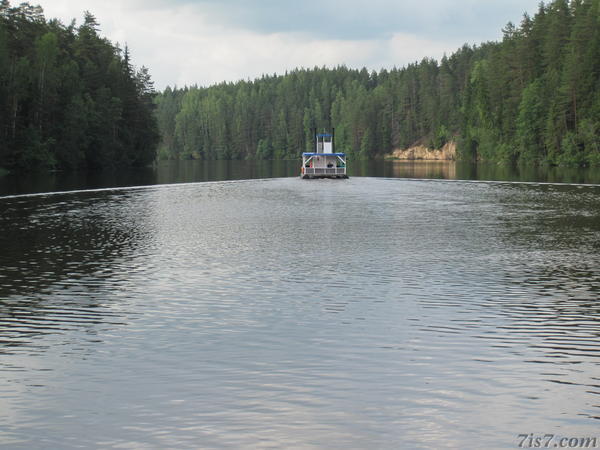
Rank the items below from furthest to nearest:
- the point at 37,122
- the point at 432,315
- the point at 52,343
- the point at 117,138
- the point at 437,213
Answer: the point at 117,138
the point at 37,122
the point at 437,213
the point at 432,315
the point at 52,343

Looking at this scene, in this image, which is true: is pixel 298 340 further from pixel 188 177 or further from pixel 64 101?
pixel 64 101

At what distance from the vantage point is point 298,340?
13750 millimetres

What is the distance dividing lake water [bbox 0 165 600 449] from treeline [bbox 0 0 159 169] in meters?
71.0

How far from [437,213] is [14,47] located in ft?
290

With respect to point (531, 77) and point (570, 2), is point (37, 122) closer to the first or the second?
point (531, 77)

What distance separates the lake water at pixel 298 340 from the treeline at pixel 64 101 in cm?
7101

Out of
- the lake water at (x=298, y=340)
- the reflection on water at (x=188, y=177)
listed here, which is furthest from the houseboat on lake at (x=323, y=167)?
the lake water at (x=298, y=340)

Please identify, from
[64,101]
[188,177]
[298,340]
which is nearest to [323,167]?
[188,177]

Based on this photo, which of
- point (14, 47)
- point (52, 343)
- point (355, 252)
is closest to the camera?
point (52, 343)

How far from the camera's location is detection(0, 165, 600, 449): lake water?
9.57 m

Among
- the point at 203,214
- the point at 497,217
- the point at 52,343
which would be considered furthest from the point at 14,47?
the point at 52,343

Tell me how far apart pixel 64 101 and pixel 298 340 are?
332 feet

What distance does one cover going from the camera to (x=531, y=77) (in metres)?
136

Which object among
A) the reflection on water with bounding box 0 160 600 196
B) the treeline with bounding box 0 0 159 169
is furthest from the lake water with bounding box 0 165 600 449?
the treeline with bounding box 0 0 159 169
